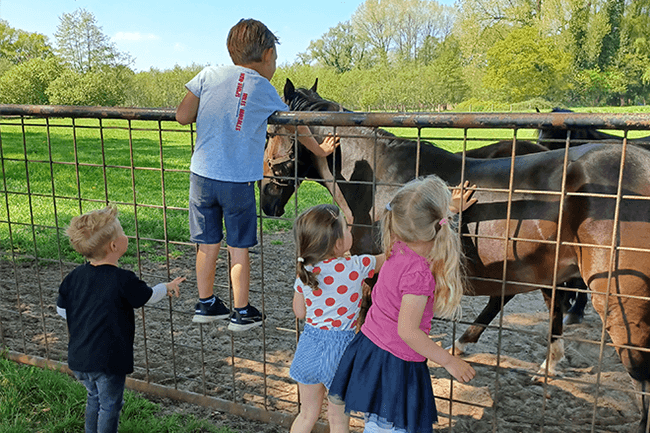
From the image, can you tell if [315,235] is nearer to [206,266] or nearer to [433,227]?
[433,227]

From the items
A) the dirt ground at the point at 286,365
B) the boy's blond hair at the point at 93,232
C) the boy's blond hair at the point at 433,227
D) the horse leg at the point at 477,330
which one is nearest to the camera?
the boy's blond hair at the point at 433,227

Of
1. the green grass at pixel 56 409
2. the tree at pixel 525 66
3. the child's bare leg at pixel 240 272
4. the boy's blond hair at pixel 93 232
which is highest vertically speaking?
the tree at pixel 525 66

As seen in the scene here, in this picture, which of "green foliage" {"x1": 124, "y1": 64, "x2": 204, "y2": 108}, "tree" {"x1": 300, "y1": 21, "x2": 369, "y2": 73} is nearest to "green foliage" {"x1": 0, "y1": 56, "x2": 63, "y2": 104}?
"green foliage" {"x1": 124, "y1": 64, "x2": 204, "y2": 108}

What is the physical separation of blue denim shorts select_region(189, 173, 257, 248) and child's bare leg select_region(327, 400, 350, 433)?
3.13ft

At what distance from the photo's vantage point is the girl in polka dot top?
90.3 inches

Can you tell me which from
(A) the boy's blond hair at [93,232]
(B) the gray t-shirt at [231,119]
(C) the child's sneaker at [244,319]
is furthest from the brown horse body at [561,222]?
(A) the boy's blond hair at [93,232]

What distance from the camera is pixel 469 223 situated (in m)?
3.27

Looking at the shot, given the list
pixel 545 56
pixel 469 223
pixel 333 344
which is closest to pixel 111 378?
pixel 333 344

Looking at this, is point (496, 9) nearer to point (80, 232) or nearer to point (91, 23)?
point (91, 23)

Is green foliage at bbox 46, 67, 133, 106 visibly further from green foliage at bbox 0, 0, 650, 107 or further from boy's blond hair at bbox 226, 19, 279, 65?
boy's blond hair at bbox 226, 19, 279, 65

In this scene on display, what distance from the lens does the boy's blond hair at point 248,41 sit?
2.71m

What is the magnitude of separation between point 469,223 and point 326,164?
1397mm

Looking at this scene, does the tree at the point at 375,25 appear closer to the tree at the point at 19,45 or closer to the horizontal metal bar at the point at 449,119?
the tree at the point at 19,45

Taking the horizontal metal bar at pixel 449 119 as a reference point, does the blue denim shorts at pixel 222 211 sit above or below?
below
